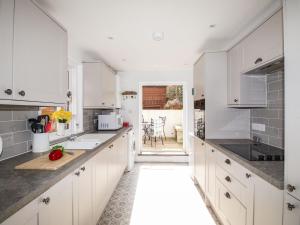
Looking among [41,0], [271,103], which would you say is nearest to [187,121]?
[271,103]

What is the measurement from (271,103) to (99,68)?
261 cm

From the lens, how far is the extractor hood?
5.51 ft

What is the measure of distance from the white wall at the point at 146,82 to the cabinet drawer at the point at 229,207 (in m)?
2.54

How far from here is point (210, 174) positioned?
7.60ft

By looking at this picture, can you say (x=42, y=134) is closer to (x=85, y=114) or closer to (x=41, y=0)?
(x=41, y=0)

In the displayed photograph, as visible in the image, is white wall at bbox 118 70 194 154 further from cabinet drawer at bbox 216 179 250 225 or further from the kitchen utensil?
the kitchen utensil

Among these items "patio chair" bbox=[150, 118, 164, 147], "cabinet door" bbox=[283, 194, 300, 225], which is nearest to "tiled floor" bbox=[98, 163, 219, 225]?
"cabinet door" bbox=[283, 194, 300, 225]

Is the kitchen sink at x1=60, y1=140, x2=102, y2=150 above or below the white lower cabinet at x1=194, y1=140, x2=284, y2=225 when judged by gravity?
above

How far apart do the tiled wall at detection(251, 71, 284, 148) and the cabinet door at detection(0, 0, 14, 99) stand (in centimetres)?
240

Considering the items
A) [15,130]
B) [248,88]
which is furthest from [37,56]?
[248,88]

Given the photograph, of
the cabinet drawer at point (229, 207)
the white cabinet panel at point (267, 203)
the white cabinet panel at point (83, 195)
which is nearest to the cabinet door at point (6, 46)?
the white cabinet panel at point (83, 195)

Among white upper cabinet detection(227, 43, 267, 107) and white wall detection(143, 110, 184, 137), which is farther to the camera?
white wall detection(143, 110, 184, 137)

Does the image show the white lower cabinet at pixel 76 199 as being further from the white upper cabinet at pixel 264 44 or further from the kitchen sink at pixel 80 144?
the white upper cabinet at pixel 264 44

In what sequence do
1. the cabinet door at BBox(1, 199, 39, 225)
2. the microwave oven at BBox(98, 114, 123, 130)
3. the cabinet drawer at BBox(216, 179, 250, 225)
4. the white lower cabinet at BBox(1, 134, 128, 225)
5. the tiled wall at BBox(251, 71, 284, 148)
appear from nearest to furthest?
the cabinet door at BBox(1, 199, 39, 225) < the white lower cabinet at BBox(1, 134, 128, 225) < the cabinet drawer at BBox(216, 179, 250, 225) < the tiled wall at BBox(251, 71, 284, 148) < the microwave oven at BBox(98, 114, 123, 130)
